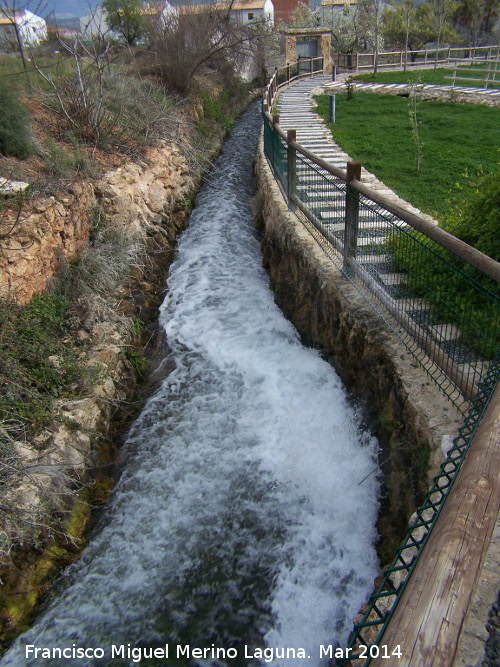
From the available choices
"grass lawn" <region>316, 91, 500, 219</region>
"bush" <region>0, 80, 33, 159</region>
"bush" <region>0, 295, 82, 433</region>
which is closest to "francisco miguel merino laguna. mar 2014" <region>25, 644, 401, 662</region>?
"bush" <region>0, 295, 82, 433</region>

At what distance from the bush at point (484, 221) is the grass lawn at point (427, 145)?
1330mm

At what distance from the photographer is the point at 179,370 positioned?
249 inches

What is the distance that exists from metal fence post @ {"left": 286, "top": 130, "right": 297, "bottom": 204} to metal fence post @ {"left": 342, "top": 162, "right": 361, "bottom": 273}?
8.26 ft

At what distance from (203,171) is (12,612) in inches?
473

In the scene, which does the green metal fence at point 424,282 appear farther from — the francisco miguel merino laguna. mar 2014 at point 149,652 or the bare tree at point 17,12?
the bare tree at point 17,12

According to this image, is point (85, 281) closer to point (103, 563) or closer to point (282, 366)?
point (282, 366)

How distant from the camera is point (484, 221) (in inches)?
175

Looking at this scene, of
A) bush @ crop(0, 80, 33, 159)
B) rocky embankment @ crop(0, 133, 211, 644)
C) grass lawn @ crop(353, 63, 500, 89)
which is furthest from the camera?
grass lawn @ crop(353, 63, 500, 89)

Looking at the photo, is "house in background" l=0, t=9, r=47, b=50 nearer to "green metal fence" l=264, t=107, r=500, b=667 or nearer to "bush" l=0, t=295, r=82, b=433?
"bush" l=0, t=295, r=82, b=433

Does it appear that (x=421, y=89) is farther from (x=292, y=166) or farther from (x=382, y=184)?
(x=292, y=166)

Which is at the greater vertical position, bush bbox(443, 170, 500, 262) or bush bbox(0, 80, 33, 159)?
bush bbox(0, 80, 33, 159)

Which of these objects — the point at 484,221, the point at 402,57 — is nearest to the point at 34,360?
the point at 484,221

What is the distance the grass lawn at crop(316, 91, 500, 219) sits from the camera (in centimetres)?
830

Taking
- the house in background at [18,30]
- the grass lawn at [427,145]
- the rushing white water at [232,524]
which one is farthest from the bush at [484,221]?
the house in background at [18,30]
